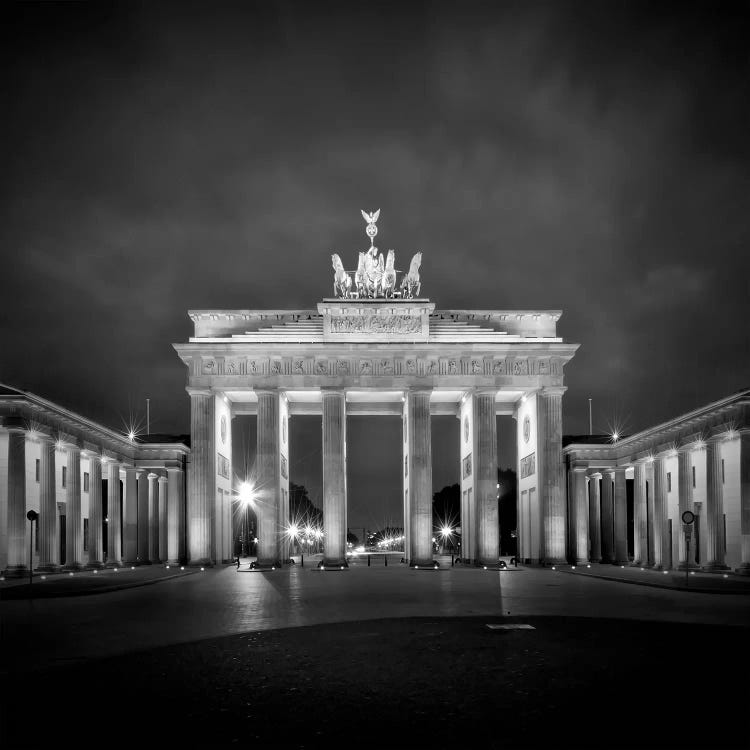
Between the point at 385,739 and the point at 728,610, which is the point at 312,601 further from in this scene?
the point at 385,739

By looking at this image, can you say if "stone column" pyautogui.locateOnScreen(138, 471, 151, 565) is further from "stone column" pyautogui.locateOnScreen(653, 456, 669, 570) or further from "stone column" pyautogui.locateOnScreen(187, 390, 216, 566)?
"stone column" pyautogui.locateOnScreen(653, 456, 669, 570)

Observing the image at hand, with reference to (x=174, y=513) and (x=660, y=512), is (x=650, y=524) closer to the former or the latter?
(x=660, y=512)

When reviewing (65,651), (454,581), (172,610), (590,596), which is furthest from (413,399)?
(65,651)

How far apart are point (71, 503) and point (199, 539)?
29.0 ft

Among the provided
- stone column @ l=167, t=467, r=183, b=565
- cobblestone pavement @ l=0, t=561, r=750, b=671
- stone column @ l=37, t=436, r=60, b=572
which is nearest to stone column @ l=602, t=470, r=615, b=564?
cobblestone pavement @ l=0, t=561, r=750, b=671

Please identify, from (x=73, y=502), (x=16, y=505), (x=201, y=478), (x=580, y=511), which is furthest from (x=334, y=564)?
(x=16, y=505)

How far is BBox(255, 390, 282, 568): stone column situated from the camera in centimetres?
5803

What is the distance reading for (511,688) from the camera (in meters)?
12.7

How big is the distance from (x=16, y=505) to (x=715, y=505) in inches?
1543

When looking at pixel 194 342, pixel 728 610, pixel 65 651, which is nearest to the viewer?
pixel 65 651

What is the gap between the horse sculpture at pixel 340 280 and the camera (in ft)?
201

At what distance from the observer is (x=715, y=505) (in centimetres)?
4747

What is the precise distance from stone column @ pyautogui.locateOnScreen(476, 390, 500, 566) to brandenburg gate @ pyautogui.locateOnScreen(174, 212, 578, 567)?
0.08m

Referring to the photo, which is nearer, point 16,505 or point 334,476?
point 16,505
